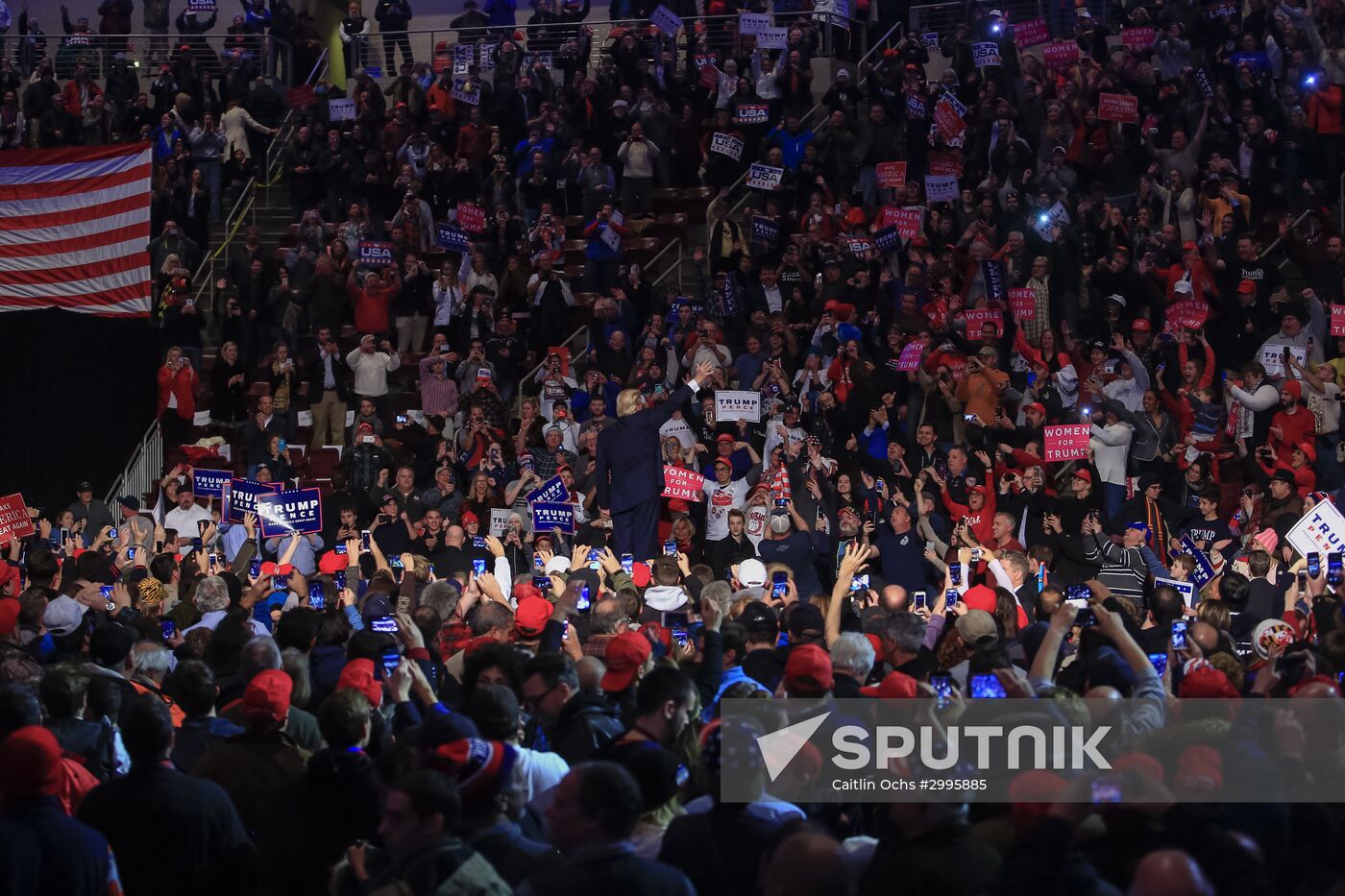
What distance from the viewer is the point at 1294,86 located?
18.4m

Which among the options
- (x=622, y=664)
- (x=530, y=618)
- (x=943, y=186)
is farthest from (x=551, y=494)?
(x=622, y=664)

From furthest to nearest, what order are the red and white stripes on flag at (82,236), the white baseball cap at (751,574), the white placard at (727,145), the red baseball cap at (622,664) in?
the white placard at (727,145) → the red and white stripes on flag at (82,236) → the white baseball cap at (751,574) → the red baseball cap at (622,664)

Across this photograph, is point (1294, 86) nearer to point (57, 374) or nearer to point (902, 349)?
point (902, 349)

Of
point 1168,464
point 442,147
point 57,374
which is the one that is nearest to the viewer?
point 1168,464

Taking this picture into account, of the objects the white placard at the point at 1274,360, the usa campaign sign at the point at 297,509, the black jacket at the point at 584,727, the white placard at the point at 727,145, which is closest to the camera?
the black jacket at the point at 584,727

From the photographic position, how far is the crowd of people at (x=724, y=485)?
468 cm

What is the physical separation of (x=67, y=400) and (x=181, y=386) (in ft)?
4.47

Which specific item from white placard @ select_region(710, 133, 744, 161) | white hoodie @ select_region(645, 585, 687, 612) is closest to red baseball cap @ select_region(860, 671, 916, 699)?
white hoodie @ select_region(645, 585, 687, 612)

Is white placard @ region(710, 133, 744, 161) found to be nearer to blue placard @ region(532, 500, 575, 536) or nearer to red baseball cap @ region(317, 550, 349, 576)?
blue placard @ region(532, 500, 575, 536)

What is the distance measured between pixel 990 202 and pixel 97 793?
14.1 m

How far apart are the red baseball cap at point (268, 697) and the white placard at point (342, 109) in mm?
17734

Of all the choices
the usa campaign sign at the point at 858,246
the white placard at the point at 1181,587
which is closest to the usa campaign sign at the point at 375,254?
the usa campaign sign at the point at 858,246

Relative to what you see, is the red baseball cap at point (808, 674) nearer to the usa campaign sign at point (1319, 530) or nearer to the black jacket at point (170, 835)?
the black jacket at point (170, 835)

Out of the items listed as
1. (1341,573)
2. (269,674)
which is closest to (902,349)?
(1341,573)
